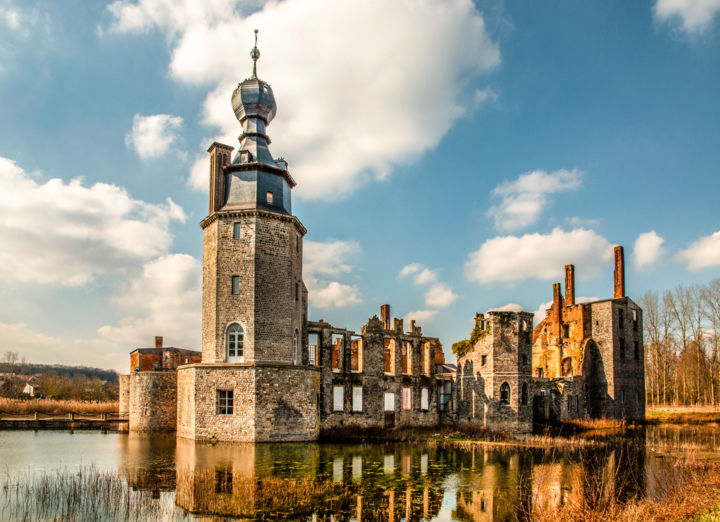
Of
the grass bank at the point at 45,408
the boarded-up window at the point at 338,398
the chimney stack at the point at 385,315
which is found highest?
the chimney stack at the point at 385,315

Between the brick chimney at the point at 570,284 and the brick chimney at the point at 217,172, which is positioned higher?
the brick chimney at the point at 217,172

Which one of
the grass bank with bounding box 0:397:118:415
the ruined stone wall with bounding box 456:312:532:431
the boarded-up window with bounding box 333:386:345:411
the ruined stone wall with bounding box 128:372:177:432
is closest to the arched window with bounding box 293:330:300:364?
the boarded-up window with bounding box 333:386:345:411

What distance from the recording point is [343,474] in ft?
56.3

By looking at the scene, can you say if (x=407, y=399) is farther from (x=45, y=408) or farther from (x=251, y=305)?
(x=45, y=408)

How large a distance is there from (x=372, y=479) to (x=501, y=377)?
1742cm

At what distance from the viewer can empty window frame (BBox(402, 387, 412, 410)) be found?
109 feet

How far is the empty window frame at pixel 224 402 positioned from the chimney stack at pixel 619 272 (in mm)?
34243

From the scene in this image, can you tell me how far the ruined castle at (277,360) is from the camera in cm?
2538

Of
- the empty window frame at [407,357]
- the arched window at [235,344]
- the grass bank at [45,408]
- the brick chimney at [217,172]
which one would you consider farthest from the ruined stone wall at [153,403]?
the empty window frame at [407,357]

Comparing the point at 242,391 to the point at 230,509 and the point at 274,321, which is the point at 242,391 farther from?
the point at 230,509

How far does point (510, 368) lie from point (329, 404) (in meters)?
9.94

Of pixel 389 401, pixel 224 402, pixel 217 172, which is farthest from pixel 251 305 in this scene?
pixel 389 401

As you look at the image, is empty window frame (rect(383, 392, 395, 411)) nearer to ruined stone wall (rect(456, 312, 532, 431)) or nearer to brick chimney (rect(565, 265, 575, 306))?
ruined stone wall (rect(456, 312, 532, 431))

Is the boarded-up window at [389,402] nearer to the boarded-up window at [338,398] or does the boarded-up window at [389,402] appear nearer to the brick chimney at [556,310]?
the boarded-up window at [338,398]
